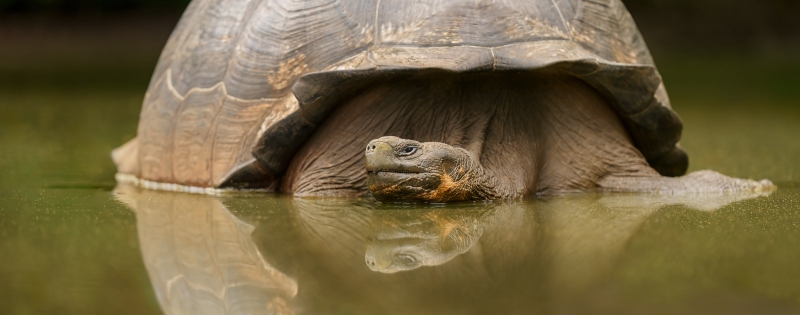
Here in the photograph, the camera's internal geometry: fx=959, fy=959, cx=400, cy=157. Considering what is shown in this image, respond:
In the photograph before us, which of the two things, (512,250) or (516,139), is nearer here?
(512,250)

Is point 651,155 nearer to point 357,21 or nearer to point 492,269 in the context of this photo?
point 357,21

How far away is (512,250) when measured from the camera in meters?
2.31

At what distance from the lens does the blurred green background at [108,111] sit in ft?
7.06

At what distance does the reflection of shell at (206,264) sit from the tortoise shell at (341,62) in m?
0.37

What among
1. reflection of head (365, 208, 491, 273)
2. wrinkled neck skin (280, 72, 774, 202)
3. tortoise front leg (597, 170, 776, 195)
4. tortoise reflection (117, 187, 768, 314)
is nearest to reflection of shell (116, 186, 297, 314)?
tortoise reflection (117, 187, 768, 314)

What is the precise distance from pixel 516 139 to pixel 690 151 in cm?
184

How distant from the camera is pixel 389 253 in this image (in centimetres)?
229

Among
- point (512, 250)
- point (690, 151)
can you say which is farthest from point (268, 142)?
point (690, 151)

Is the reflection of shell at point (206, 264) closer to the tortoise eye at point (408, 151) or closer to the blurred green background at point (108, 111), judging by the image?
the blurred green background at point (108, 111)

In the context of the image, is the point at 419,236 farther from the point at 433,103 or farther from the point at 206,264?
the point at 433,103

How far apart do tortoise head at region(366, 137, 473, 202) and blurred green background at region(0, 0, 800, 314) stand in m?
0.74

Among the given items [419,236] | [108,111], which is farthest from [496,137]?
[108,111]

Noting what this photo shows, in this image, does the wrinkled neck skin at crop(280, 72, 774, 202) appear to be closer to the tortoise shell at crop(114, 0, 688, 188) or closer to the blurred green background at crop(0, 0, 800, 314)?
the tortoise shell at crop(114, 0, 688, 188)

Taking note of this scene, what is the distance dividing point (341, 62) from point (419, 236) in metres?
0.87
